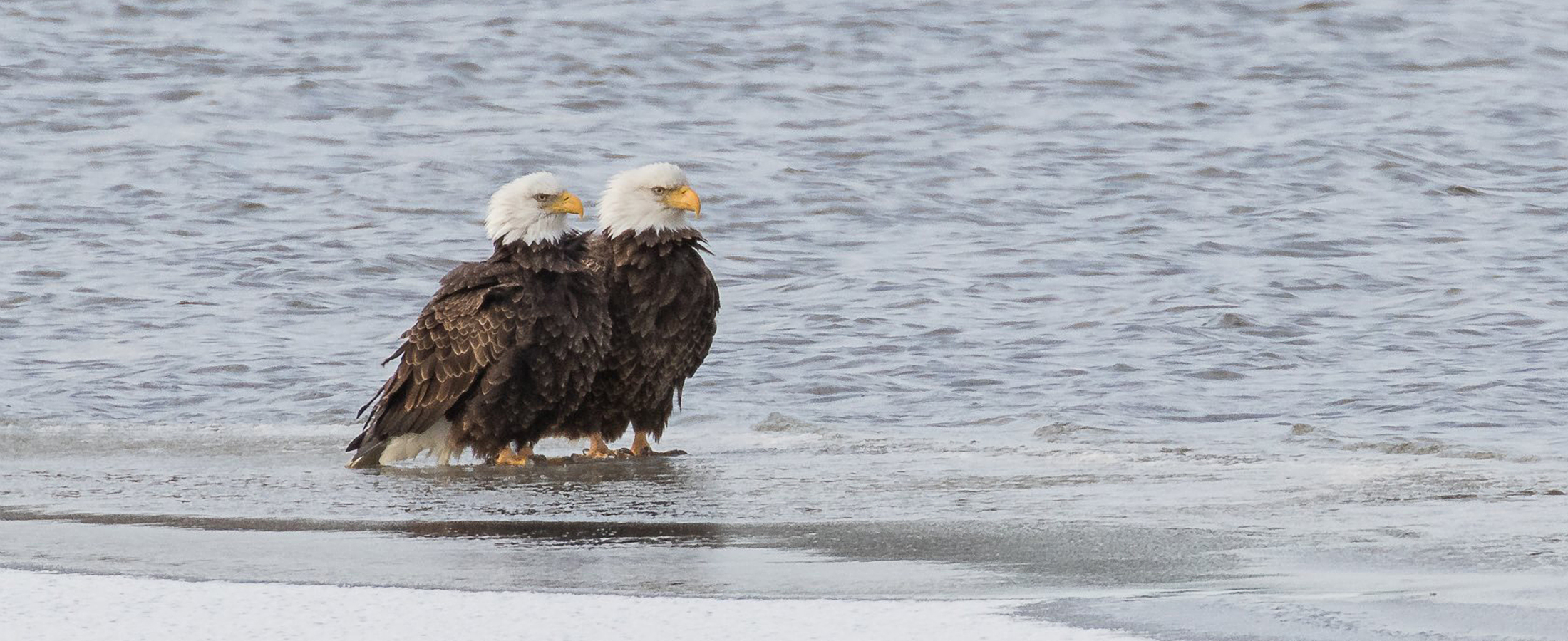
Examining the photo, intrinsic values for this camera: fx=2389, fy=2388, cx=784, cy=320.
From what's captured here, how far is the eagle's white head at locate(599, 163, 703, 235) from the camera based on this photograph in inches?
309

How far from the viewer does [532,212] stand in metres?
7.54

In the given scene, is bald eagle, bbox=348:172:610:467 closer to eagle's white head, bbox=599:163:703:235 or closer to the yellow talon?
the yellow talon

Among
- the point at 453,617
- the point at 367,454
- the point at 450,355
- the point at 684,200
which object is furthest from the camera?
the point at 684,200

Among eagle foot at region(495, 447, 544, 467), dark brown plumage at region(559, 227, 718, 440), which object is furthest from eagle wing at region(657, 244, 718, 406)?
eagle foot at region(495, 447, 544, 467)

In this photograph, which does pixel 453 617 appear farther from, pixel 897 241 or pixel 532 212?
pixel 897 241

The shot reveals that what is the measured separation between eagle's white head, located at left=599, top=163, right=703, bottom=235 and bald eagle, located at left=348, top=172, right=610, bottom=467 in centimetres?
31

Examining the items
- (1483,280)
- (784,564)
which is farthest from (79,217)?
(784,564)

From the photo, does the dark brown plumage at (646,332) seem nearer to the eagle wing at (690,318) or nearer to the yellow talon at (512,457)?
the eagle wing at (690,318)

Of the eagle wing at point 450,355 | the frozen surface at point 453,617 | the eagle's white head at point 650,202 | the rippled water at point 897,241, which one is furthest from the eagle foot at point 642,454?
the frozen surface at point 453,617

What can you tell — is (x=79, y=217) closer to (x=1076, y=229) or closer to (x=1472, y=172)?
(x=1076, y=229)

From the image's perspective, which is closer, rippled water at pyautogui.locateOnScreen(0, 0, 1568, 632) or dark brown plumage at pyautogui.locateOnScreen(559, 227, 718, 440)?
rippled water at pyautogui.locateOnScreen(0, 0, 1568, 632)

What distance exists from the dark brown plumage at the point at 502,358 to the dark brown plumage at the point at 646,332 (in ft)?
Answer: 0.61

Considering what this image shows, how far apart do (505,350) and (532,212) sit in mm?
462

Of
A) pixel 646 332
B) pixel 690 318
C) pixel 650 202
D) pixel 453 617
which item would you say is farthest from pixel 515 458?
pixel 453 617
